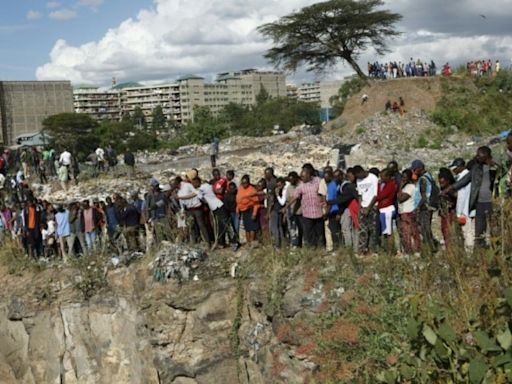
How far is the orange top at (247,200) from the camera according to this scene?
928 cm

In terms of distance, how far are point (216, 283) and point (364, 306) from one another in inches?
105

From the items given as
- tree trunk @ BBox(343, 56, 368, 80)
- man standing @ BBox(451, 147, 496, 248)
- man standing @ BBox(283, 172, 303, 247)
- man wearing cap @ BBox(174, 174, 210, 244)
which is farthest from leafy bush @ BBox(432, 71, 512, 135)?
man standing @ BBox(451, 147, 496, 248)

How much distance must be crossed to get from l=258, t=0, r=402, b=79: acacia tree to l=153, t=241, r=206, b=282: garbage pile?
25.1 m

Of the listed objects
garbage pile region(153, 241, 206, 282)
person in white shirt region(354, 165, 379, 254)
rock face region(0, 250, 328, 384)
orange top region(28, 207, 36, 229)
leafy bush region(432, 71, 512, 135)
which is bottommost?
rock face region(0, 250, 328, 384)

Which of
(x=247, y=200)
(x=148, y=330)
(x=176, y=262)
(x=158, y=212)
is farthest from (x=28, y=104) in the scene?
(x=148, y=330)

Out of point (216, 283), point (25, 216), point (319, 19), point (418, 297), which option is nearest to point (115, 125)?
point (319, 19)

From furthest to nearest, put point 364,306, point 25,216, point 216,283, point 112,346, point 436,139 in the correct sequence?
point 436,139, point 25,216, point 112,346, point 216,283, point 364,306

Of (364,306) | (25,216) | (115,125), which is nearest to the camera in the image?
(364,306)

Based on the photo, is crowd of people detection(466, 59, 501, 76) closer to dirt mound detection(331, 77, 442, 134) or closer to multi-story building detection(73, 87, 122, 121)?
dirt mound detection(331, 77, 442, 134)

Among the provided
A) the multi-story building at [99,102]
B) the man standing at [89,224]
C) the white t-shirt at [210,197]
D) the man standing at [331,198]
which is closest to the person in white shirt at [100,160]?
the man standing at [89,224]

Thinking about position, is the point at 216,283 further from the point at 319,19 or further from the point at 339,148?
the point at 319,19

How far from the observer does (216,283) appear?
838 centimetres

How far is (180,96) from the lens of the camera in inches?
6117

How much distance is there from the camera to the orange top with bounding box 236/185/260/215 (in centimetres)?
928
